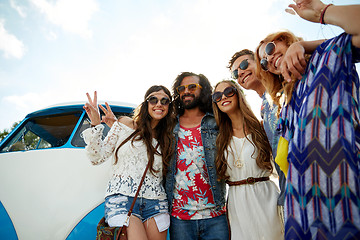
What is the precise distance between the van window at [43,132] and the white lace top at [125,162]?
0.85 metres

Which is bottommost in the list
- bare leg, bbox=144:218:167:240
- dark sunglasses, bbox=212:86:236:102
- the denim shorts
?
bare leg, bbox=144:218:167:240

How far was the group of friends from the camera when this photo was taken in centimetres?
107

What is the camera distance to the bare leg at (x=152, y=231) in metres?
2.06

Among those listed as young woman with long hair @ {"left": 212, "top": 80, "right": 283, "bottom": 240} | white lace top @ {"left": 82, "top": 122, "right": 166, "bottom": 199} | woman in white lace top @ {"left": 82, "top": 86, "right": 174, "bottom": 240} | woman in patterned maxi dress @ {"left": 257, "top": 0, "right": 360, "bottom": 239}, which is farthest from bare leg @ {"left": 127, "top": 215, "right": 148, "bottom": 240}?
woman in patterned maxi dress @ {"left": 257, "top": 0, "right": 360, "bottom": 239}

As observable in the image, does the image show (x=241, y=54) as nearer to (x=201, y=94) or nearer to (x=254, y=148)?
(x=201, y=94)

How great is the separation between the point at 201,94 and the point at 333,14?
2087 mm

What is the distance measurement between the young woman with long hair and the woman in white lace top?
2.08 ft

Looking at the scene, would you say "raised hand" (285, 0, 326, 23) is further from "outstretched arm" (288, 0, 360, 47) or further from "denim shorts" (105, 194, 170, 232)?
"denim shorts" (105, 194, 170, 232)

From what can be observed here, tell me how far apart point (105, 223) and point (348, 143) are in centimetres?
197

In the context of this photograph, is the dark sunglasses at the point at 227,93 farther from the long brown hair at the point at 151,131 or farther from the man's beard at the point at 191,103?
the long brown hair at the point at 151,131

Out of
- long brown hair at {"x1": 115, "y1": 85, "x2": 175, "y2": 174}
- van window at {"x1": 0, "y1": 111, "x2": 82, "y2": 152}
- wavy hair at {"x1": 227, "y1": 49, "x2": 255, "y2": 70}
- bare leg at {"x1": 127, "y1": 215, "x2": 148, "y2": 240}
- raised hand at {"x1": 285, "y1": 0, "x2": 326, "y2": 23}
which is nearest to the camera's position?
raised hand at {"x1": 285, "y1": 0, "x2": 326, "y2": 23}

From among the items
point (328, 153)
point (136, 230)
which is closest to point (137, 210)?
point (136, 230)

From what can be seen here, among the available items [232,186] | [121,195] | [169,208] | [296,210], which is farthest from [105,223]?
[296,210]

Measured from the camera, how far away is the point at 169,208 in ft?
7.89
